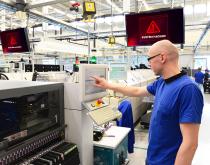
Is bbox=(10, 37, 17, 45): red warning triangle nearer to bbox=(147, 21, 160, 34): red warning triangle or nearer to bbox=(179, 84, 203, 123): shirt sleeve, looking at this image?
bbox=(147, 21, 160, 34): red warning triangle

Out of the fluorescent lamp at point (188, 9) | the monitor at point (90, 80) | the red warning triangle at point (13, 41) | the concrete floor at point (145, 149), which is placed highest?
the fluorescent lamp at point (188, 9)

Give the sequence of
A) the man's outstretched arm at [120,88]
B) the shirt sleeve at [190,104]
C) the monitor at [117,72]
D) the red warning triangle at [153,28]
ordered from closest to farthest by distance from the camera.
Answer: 1. the shirt sleeve at [190,104]
2. the man's outstretched arm at [120,88]
3. the red warning triangle at [153,28]
4. the monitor at [117,72]

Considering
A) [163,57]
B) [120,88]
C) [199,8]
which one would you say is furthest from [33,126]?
[199,8]

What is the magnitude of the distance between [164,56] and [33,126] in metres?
1.05

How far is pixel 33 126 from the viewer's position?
1513 millimetres

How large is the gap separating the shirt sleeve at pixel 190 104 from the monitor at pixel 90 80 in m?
0.86

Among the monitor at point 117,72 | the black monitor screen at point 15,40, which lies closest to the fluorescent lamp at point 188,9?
the monitor at point 117,72

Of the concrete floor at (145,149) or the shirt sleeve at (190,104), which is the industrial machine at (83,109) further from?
the concrete floor at (145,149)

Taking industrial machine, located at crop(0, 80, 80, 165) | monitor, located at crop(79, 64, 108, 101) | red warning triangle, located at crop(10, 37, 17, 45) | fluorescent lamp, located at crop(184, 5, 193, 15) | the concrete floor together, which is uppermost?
fluorescent lamp, located at crop(184, 5, 193, 15)

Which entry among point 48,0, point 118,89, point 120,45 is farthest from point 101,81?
point 120,45

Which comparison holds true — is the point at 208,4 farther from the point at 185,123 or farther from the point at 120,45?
the point at 185,123

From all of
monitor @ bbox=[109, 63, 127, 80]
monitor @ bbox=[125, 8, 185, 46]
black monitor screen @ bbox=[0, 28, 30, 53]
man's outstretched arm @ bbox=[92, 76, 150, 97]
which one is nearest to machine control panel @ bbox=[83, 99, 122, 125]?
man's outstretched arm @ bbox=[92, 76, 150, 97]

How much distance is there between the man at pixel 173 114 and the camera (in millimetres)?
1246

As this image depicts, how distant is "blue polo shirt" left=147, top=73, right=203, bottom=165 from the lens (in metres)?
1.25
